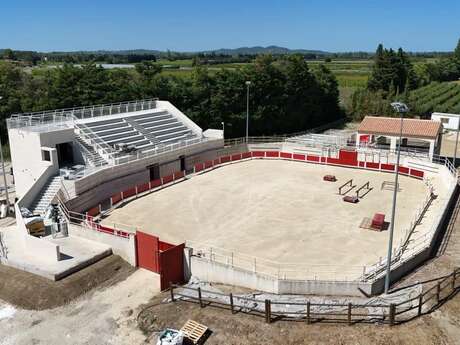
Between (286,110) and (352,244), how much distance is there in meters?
41.3

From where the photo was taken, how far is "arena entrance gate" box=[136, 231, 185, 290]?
21614 mm

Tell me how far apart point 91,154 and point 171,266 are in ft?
60.4

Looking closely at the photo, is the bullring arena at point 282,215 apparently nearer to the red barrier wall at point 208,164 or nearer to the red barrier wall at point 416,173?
the red barrier wall at point 416,173

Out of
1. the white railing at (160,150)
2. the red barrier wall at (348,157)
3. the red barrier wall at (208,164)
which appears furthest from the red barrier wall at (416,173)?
the white railing at (160,150)

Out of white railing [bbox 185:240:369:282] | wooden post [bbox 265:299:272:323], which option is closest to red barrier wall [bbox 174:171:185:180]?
white railing [bbox 185:240:369:282]

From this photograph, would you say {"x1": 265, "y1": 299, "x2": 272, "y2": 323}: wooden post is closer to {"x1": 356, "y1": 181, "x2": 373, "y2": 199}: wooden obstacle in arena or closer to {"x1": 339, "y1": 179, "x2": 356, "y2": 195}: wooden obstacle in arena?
{"x1": 339, "y1": 179, "x2": 356, "y2": 195}: wooden obstacle in arena

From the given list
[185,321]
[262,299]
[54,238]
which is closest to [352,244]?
[262,299]

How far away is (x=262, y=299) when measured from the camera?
20.3 metres

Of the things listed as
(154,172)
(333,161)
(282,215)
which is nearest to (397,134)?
(333,161)

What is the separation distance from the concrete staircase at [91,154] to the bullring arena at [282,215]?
5.13 meters

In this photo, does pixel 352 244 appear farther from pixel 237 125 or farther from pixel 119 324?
pixel 237 125

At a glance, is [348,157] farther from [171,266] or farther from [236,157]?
[171,266]

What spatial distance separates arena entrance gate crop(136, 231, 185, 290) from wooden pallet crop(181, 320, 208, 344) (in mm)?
4059

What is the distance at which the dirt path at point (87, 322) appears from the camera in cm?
1792
